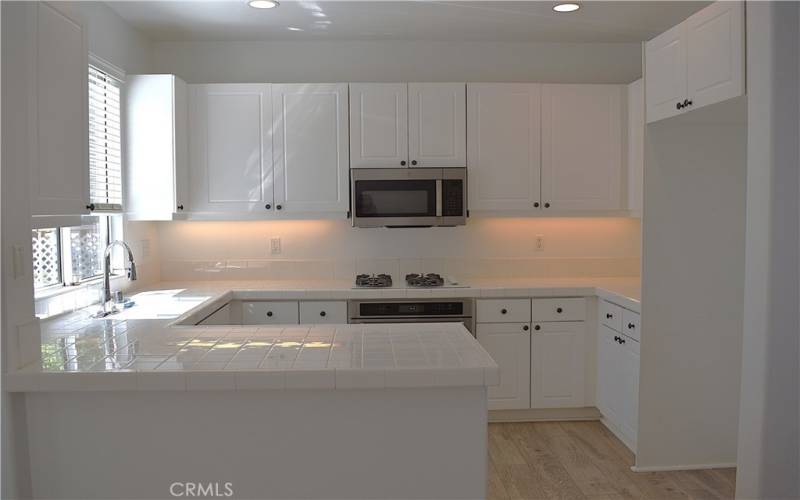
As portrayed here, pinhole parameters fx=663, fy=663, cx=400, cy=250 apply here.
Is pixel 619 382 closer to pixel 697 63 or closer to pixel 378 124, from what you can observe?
pixel 697 63

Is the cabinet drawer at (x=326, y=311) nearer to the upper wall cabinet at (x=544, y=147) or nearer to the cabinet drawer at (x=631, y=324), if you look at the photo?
the upper wall cabinet at (x=544, y=147)

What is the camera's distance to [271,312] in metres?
4.08

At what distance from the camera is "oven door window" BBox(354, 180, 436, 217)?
424cm

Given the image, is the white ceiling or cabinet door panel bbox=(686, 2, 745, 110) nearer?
cabinet door panel bbox=(686, 2, 745, 110)

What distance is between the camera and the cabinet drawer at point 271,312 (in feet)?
13.4

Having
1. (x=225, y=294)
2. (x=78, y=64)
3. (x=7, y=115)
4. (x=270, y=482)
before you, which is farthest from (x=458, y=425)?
(x=225, y=294)

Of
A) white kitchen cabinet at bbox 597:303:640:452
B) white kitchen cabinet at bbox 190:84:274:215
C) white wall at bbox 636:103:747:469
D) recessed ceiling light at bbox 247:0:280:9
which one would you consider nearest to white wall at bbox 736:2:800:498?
white wall at bbox 636:103:747:469

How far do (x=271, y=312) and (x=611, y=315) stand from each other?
6.73 feet

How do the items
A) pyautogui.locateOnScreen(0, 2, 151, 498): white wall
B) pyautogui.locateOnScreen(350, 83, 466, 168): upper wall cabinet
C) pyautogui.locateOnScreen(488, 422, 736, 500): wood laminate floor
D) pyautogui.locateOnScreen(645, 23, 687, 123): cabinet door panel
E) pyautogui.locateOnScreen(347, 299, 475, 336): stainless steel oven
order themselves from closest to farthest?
pyautogui.locateOnScreen(0, 2, 151, 498): white wall, pyautogui.locateOnScreen(645, 23, 687, 123): cabinet door panel, pyautogui.locateOnScreen(488, 422, 736, 500): wood laminate floor, pyautogui.locateOnScreen(347, 299, 475, 336): stainless steel oven, pyautogui.locateOnScreen(350, 83, 466, 168): upper wall cabinet

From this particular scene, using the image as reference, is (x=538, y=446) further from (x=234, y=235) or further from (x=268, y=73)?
(x=268, y=73)

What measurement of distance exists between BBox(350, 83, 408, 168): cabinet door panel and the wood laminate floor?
73.6 inches

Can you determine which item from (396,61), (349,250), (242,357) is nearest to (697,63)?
(396,61)

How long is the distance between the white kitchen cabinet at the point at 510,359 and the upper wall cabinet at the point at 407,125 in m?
1.10

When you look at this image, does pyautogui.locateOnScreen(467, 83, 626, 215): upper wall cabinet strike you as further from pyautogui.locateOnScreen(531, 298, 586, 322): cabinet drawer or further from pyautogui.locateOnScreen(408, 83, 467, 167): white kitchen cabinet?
pyautogui.locateOnScreen(531, 298, 586, 322): cabinet drawer
